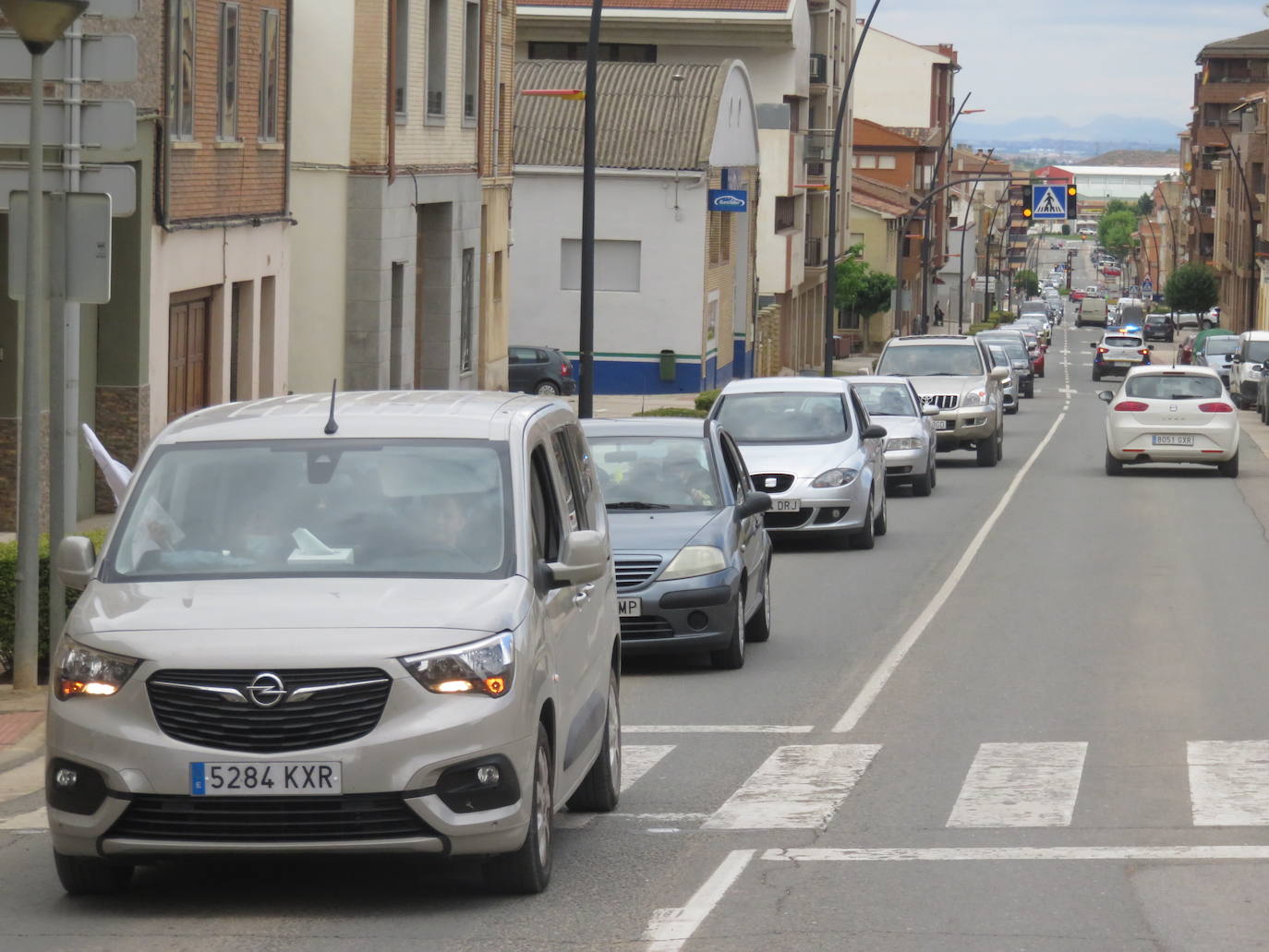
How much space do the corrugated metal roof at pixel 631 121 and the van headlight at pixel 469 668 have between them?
43.5 metres

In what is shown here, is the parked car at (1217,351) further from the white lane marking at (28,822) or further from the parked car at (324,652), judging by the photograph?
the parked car at (324,652)

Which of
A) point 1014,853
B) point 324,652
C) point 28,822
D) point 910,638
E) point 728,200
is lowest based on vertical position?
point 910,638

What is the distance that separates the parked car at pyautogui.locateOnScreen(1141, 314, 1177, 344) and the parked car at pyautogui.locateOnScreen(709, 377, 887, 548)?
107 meters

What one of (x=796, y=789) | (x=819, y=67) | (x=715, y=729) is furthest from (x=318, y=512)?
(x=819, y=67)

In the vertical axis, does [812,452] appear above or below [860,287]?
below

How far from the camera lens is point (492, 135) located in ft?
132

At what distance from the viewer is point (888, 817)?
8.98m

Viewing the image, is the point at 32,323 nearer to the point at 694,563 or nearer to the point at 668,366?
the point at 694,563

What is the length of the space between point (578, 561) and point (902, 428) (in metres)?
20.6

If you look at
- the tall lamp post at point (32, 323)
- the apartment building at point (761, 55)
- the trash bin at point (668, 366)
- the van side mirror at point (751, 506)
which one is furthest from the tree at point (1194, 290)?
the tall lamp post at point (32, 323)

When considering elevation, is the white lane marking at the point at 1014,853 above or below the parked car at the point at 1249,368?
below

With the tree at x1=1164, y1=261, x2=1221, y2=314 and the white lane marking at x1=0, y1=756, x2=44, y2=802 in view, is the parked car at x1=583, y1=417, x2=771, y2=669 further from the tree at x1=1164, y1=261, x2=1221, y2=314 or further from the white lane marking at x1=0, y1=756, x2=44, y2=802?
the tree at x1=1164, y1=261, x2=1221, y2=314

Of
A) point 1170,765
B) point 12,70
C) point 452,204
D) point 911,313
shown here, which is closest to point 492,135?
point 452,204

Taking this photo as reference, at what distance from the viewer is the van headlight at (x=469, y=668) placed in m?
6.84
